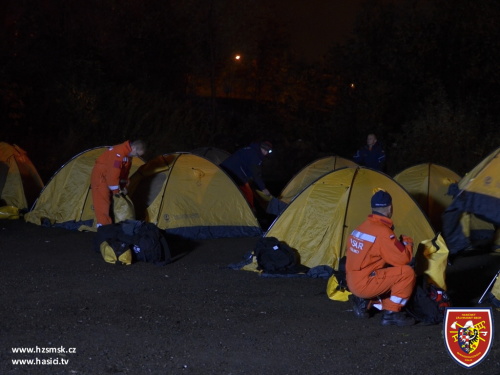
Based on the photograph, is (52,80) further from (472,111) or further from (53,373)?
(53,373)

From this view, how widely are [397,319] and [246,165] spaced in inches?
256

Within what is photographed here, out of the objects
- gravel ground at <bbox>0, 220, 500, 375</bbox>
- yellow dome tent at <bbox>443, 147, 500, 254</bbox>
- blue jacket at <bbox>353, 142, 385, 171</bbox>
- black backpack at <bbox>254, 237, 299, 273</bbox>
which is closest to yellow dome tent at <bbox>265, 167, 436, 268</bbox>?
black backpack at <bbox>254, 237, 299, 273</bbox>

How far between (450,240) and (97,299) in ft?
17.0

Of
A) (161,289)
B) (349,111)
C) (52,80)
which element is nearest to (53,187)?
(161,289)

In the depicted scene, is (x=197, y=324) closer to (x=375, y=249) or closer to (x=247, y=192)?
(x=375, y=249)

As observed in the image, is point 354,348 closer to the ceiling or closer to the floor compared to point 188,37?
closer to the floor

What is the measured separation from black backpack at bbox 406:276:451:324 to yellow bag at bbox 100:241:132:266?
442 cm

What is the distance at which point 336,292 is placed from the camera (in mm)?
8586

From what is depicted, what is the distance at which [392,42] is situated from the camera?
26812 mm

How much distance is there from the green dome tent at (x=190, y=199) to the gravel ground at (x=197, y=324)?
167 centimetres

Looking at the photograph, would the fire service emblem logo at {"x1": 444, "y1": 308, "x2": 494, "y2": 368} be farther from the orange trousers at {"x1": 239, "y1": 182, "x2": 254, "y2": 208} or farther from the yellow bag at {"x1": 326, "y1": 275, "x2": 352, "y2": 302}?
the orange trousers at {"x1": 239, "y1": 182, "x2": 254, "y2": 208}

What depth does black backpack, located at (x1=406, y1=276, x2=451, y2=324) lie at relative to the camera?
746cm

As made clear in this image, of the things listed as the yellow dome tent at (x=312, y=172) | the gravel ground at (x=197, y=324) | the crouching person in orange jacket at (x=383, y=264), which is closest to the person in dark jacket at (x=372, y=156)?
the yellow dome tent at (x=312, y=172)

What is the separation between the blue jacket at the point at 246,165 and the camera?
1331 cm
